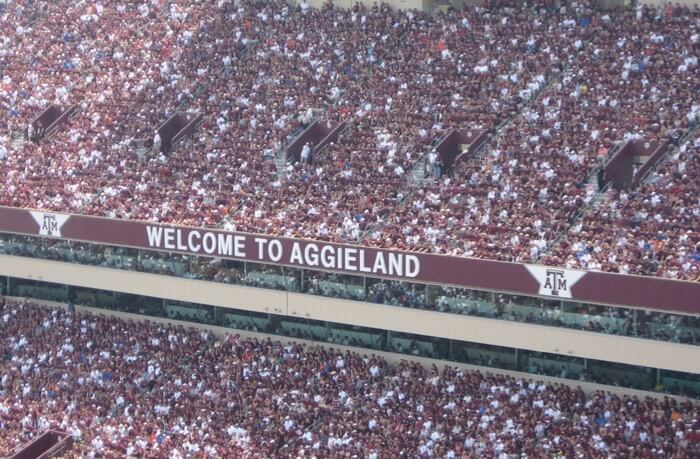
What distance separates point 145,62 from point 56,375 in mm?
12363

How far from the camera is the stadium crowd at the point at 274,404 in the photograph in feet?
91.5

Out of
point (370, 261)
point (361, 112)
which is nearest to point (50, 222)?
Answer: point (361, 112)

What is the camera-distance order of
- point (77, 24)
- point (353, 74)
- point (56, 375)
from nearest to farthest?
point (56, 375) → point (353, 74) → point (77, 24)

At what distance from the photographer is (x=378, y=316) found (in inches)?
1264

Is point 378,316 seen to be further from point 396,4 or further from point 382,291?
point 396,4

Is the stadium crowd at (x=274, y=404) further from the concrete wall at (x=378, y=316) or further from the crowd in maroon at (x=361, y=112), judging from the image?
the crowd in maroon at (x=361, y=112)

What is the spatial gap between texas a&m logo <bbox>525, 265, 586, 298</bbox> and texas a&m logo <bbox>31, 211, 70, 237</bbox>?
46.6 feet

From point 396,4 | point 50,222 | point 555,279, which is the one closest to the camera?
point 555,279

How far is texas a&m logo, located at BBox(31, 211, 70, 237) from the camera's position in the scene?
1464 inches

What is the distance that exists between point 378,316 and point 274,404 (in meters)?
3.18

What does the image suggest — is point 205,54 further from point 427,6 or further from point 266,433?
point 266,433

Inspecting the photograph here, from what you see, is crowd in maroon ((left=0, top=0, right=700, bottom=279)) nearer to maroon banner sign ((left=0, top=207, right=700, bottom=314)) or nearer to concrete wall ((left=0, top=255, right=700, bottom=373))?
maroon banner sign ((left=0, top=207, right=700, bottom=314))

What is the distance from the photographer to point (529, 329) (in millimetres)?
29531

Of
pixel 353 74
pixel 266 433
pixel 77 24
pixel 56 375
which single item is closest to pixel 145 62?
pixel 77 24
